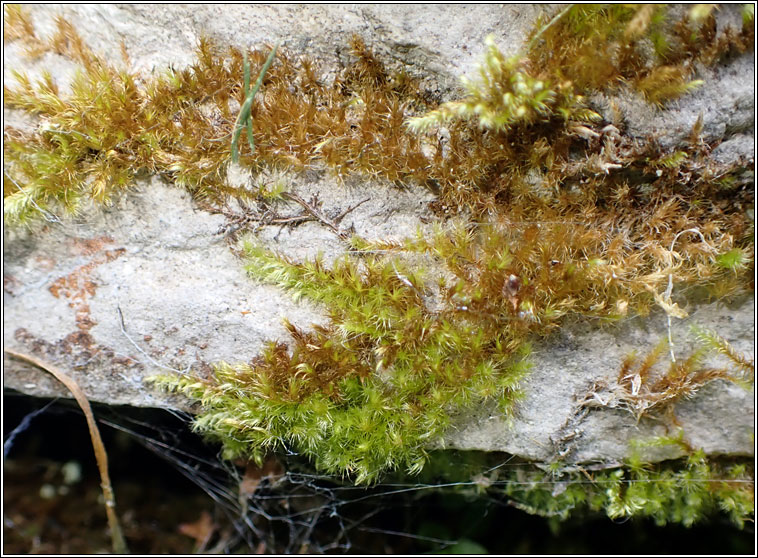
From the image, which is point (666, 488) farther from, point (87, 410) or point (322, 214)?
point (87, 410)

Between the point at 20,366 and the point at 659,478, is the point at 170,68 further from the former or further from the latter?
the point at 659,478

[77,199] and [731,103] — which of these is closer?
[731,103]

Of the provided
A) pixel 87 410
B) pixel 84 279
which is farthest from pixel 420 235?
pixel 87 410

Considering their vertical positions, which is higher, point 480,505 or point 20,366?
point 20,366

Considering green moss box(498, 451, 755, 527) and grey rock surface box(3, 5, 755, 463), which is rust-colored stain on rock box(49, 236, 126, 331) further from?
green moss box(498, 451, 755, 527)

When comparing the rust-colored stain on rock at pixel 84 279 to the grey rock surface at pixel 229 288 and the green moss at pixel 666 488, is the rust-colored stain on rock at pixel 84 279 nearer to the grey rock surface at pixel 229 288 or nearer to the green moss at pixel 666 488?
the grey rock surface at pixel 229 288

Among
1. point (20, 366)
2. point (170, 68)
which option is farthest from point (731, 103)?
point (20, 366)

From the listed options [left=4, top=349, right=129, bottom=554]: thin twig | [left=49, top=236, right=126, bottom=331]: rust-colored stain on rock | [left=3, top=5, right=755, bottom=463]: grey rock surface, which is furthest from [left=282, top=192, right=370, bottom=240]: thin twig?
[left=4, top=349, right=129, bottom=554]: thin twig
